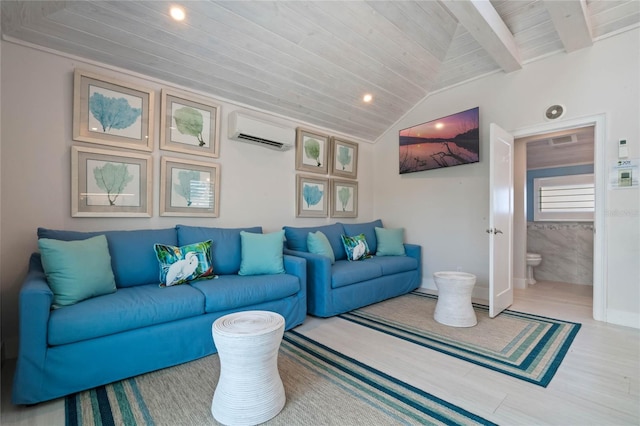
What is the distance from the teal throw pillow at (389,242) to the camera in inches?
152

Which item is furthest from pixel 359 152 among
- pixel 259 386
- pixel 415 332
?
pixel 259 386

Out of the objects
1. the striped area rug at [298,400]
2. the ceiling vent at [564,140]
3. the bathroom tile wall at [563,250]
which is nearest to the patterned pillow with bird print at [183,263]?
the striped area rug at [298,400]

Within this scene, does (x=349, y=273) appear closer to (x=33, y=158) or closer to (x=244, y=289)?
(x=244, y=289)

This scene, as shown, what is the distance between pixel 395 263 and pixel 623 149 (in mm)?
2379

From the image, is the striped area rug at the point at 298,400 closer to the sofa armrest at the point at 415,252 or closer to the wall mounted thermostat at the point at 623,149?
the sofa armrest at the point at 415,252

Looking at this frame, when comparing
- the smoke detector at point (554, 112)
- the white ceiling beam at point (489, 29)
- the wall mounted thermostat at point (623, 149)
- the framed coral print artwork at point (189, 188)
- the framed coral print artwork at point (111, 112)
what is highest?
the white ceiling beam at point (489, 29)

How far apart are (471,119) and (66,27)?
394 cm

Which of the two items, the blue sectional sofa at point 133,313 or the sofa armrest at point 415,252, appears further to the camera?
the sofa armrest at point 415,252

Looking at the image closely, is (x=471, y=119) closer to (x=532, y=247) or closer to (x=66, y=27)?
(x=532, y=247)

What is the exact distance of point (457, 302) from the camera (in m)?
2.66

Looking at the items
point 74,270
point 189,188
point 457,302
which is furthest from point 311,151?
point 74,270

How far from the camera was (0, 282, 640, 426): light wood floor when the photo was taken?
1.44 meters

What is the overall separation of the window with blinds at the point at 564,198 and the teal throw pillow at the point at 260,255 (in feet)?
15.6

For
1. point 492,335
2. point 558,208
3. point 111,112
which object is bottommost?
point 492,335
